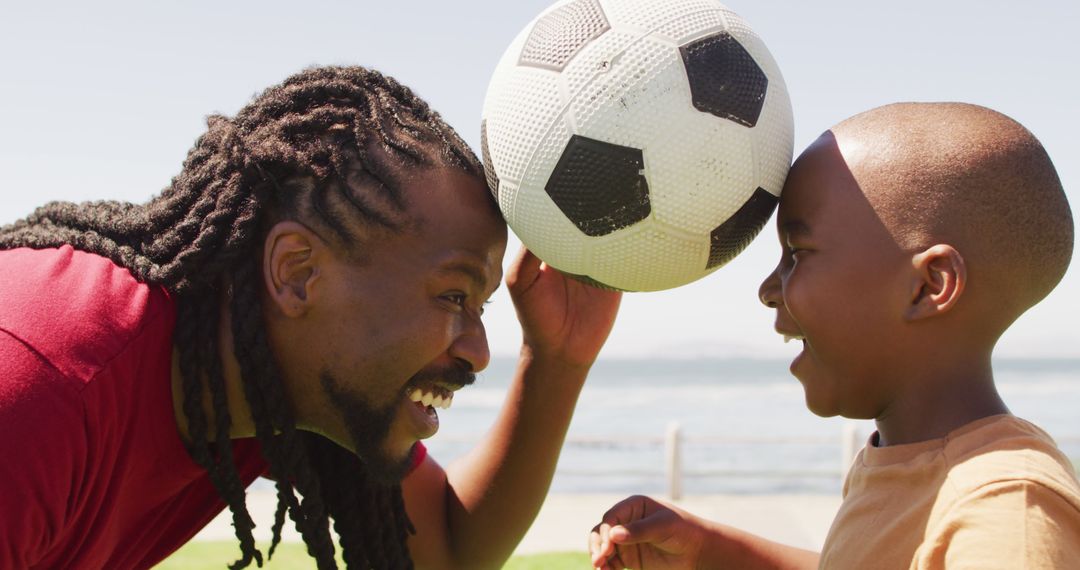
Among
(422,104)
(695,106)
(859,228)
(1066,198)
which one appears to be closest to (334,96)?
(422,104)

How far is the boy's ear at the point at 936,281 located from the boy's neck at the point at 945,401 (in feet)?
0.48

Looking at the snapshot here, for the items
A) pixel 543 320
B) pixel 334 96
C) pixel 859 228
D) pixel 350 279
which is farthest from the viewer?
pixel 543 320

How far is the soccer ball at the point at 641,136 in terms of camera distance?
2.53 metres

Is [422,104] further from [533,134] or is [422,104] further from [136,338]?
[136,338]

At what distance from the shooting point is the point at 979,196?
91.5 inches

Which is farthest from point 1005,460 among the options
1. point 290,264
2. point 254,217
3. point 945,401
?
point 254,217

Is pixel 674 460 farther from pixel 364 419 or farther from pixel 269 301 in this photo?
pixel 269 301

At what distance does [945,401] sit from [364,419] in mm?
1529

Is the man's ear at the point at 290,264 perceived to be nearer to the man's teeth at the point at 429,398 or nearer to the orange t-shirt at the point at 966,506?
the man's teeth at the point at 429,398

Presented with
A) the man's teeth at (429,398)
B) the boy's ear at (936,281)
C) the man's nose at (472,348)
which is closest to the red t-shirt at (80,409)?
the man's teeth at (429,398)

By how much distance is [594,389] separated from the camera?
51156 millimetres

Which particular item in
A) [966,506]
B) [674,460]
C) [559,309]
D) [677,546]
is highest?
[559,309]

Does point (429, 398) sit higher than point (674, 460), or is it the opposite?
point (674, 460)

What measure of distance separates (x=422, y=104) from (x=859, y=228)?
1.38m
